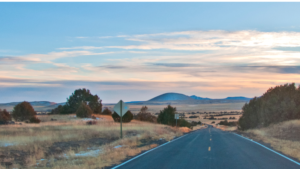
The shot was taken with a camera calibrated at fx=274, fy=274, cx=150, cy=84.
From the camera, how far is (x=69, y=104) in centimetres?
7706

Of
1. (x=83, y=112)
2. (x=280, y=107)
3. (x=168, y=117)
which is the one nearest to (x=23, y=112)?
(x=83, y=112)

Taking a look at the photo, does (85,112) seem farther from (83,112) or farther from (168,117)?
(168,117)

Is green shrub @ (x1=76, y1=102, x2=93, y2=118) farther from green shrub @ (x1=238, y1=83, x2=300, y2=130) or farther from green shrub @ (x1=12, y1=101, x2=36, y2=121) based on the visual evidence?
green shrub @ (x1=238, y1=83, x2=300, y2=130)

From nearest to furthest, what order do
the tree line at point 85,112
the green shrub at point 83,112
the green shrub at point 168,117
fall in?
the tree line at point 85,112
the green shrub at point 83,112
the green shrub at point 168,117

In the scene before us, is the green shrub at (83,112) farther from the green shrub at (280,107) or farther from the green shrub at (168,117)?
the green shrub at (280,107)

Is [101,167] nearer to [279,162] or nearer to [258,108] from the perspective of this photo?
[279,162]

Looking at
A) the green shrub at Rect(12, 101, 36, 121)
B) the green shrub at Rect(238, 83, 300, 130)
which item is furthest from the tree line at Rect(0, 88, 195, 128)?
the green shrub at Rect(238, 83, 300, 130)

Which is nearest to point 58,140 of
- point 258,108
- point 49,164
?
point 49,164

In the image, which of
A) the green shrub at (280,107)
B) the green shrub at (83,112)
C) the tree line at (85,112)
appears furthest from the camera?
the green shrub at (83,112)

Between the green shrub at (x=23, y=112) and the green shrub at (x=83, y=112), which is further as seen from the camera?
the green shrub at (x=83, y=112)

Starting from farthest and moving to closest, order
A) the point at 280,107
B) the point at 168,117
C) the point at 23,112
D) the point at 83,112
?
1. the point at 168,117
2. the point at 83,112
3. the point at 23,112
4. the point at 280,107

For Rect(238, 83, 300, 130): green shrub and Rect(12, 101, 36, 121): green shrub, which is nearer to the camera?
Rect(238, 83, 300, 130): green shrub

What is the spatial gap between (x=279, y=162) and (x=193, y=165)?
4116 millimetres

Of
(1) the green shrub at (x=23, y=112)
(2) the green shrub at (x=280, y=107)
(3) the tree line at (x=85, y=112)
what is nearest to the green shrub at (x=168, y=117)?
(3) the tree line at (x=85, y=112)
